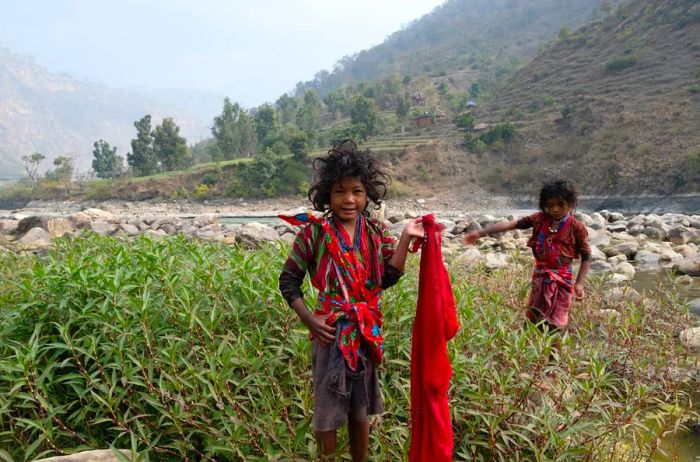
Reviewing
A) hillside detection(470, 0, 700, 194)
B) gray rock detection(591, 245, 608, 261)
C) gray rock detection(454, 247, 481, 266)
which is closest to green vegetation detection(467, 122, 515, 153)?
hillside detection(470, 0, 700, 194)

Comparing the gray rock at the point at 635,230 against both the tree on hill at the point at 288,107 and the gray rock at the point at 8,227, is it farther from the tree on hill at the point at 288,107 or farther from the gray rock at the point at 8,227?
the tree on hill at the point at 288,107

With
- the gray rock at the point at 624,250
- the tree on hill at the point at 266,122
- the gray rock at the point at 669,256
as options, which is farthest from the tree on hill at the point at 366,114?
the gray rock at the point at 669,256

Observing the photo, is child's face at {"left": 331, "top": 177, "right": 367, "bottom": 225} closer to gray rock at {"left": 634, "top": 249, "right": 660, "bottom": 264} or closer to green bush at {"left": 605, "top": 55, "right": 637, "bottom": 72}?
gray rock at {"left": 634, "top": 249, "right": 660, "bottom": 264}

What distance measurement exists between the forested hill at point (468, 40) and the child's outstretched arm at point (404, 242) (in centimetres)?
6734

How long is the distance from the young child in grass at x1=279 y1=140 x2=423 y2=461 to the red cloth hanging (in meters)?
0.10

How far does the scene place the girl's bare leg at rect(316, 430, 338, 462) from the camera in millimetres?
1898

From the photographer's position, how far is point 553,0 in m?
93.0

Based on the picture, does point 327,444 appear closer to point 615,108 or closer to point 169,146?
point 615,108

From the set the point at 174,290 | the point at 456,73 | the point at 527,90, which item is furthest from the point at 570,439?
the point at 456,73

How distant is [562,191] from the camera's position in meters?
3.13

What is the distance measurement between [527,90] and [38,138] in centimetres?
16842

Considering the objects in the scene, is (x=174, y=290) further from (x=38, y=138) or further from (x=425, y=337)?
(x=38, y=138)

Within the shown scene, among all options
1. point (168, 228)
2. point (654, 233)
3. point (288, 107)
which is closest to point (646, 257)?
point (654, 233)

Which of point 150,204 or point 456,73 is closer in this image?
point 150,204
